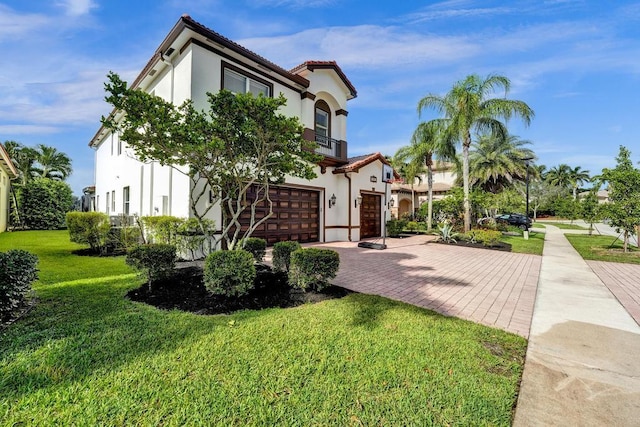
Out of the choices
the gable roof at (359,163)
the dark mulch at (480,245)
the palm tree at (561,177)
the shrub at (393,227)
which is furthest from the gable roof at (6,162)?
the palm tree at (561,177)

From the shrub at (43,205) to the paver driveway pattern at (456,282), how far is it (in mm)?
23271

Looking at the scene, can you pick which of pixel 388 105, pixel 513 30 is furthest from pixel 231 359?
pixel 388 105

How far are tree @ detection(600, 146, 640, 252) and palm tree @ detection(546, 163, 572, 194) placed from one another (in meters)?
58.6

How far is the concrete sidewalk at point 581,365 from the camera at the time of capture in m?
2.30

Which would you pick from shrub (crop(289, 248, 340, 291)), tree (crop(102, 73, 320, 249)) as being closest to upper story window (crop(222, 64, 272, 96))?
tree (crop(102, 73, 320, 249))

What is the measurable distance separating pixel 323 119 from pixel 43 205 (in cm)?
2174

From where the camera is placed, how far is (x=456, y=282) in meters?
6.57

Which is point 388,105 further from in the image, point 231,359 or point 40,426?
point 40,426

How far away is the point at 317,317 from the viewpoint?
4141 millimetres

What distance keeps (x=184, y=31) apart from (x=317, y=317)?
929cm

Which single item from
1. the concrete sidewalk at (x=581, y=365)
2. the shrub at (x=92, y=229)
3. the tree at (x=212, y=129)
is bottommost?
the concrete sidewalk at (x=581, y=365)

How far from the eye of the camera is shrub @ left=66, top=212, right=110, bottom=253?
368 inches

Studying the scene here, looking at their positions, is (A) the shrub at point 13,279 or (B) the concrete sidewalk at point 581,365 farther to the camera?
(A) the shrub at point 13,279

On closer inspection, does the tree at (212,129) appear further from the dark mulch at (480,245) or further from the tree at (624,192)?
the tree at (624,192)
